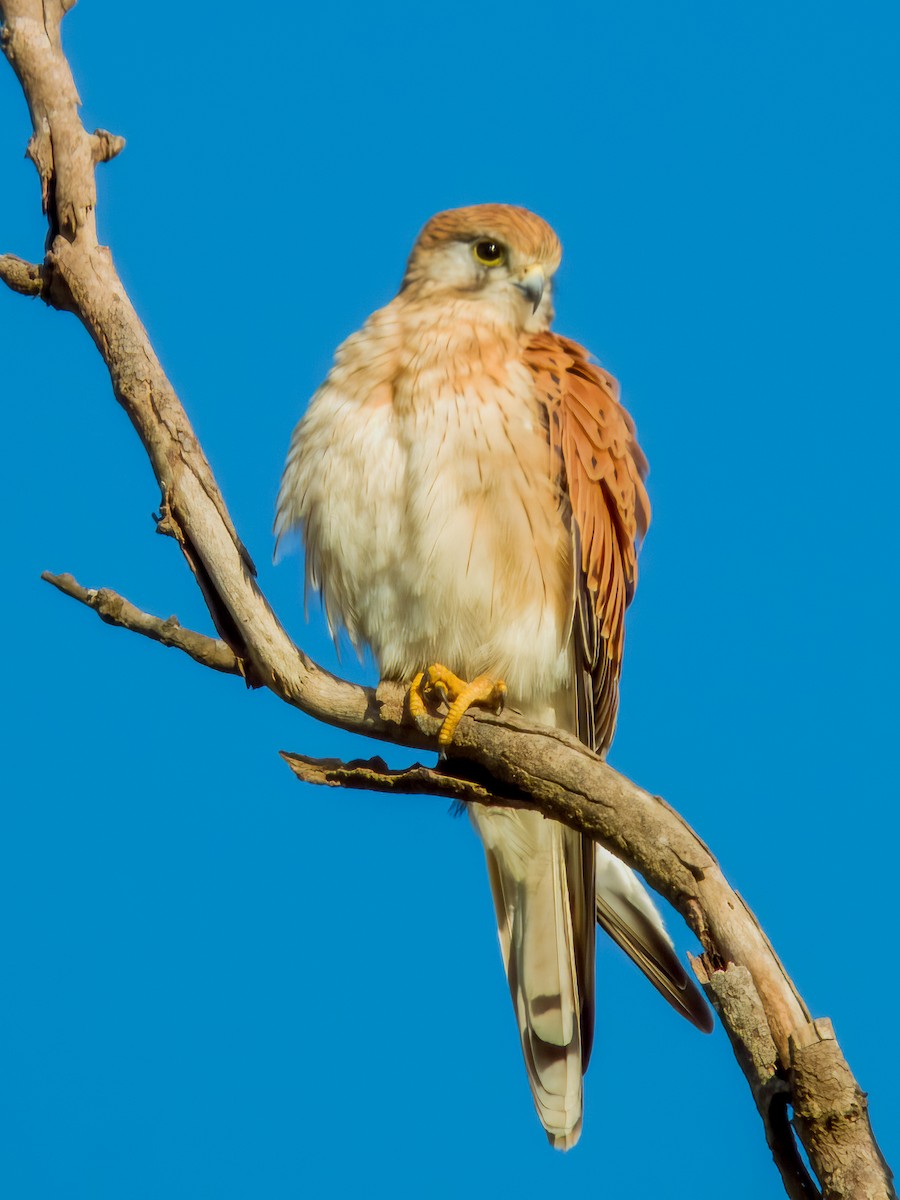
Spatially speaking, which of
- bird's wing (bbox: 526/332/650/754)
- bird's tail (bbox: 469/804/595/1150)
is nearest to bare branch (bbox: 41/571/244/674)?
bird's wing (bbox: 526/332/650/754)

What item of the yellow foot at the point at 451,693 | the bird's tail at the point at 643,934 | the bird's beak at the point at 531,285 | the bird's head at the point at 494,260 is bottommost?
the bird's tail at the point at 643,934

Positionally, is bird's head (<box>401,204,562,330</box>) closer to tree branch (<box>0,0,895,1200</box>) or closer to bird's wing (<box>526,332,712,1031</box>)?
bird's wing (<box>526,332,712,1031</box>)

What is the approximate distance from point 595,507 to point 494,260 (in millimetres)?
866

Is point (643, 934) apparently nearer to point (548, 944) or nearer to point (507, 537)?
point (548, 944)

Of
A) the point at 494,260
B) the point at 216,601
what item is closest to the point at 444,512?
the point at 216,601

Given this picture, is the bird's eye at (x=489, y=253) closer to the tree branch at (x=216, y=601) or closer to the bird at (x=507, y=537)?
the bird at (x=507, y=537)

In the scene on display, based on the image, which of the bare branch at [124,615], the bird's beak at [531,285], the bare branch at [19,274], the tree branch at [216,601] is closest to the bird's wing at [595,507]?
Result: the bird's beak at [531,285]

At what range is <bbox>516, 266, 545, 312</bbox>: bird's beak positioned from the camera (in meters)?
3.87

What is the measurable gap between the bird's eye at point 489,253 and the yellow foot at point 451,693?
47.5 inches

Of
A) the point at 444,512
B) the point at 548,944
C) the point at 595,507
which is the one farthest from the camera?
the point at 548,944

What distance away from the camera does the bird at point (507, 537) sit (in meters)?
3.39

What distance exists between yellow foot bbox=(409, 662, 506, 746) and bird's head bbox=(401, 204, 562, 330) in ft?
3.54

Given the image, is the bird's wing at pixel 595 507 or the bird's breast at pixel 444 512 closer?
the bird's breast at pixel 444 512

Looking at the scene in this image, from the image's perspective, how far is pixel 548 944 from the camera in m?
3.80
